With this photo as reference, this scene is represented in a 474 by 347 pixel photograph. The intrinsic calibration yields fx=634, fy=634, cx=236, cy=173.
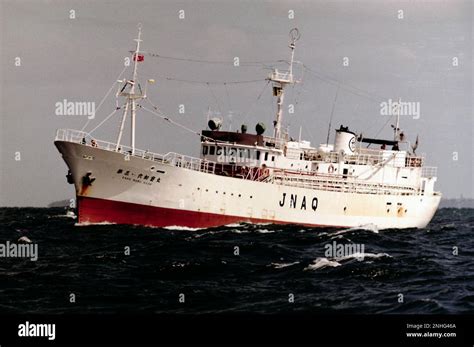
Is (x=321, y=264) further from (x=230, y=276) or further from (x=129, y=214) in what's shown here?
(x=129, y=214)

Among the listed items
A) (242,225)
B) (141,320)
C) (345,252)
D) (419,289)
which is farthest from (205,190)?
(141,320)

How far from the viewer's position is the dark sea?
57.6 ft

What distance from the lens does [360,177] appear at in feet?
147

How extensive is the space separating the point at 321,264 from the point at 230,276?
414 cm

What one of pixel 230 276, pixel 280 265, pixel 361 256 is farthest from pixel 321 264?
pixel 230 276

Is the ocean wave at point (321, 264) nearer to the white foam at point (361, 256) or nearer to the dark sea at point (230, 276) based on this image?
the dark sea at point (230, 276)

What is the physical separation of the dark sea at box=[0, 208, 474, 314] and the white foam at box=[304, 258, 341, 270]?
0.05m

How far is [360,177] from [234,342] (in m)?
31.6

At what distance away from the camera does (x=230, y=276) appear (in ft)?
71.3

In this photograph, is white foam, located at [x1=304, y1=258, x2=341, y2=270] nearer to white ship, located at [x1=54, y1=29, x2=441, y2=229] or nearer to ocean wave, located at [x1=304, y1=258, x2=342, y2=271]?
ocean wave, located at [x1=304, y1=258, x2=342, y2=271]

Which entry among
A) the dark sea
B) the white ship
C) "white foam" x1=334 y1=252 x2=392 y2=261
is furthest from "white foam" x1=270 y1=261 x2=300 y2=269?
the white ship

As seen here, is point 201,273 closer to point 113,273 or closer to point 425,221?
point 113,273

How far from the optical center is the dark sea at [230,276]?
17.5 metres

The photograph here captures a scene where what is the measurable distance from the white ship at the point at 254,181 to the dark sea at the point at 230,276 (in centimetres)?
358
